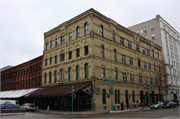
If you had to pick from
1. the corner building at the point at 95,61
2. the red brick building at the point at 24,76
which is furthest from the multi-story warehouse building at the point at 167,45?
the red brick building at the point at 24,76

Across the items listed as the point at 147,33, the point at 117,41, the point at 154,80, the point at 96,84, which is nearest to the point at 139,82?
the point at 154,80

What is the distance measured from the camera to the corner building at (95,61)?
2837cm

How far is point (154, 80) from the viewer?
152 feet

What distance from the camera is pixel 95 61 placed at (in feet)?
93.9

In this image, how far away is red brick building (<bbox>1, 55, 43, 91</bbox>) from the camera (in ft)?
135

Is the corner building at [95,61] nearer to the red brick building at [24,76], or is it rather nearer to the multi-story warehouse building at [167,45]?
the red brick building at [24,76]

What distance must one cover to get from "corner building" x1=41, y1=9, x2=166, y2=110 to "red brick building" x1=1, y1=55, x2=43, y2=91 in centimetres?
340

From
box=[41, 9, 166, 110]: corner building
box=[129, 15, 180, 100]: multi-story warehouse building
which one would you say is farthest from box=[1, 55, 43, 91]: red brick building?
box=[129, 15, 180, 100]: multi-story warehouse building

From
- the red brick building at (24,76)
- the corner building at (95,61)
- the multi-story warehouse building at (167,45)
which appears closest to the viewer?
the corner building at (95,61)

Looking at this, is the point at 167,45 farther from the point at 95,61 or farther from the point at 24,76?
the point at 24,76

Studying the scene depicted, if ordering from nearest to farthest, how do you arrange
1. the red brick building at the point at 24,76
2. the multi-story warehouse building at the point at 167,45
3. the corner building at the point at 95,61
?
1. the corner building at the point at 95,61
2. the red brick building at the point at 24,76
3. the multi-story warehouse building at the point at 167,45

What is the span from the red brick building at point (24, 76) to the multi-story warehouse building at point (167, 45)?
40.1 m

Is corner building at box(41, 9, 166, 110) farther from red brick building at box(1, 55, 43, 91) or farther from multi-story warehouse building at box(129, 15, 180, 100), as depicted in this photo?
multi-story warehouse building at box(129, 15, 180, 100)

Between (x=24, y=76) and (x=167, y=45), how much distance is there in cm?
4903
